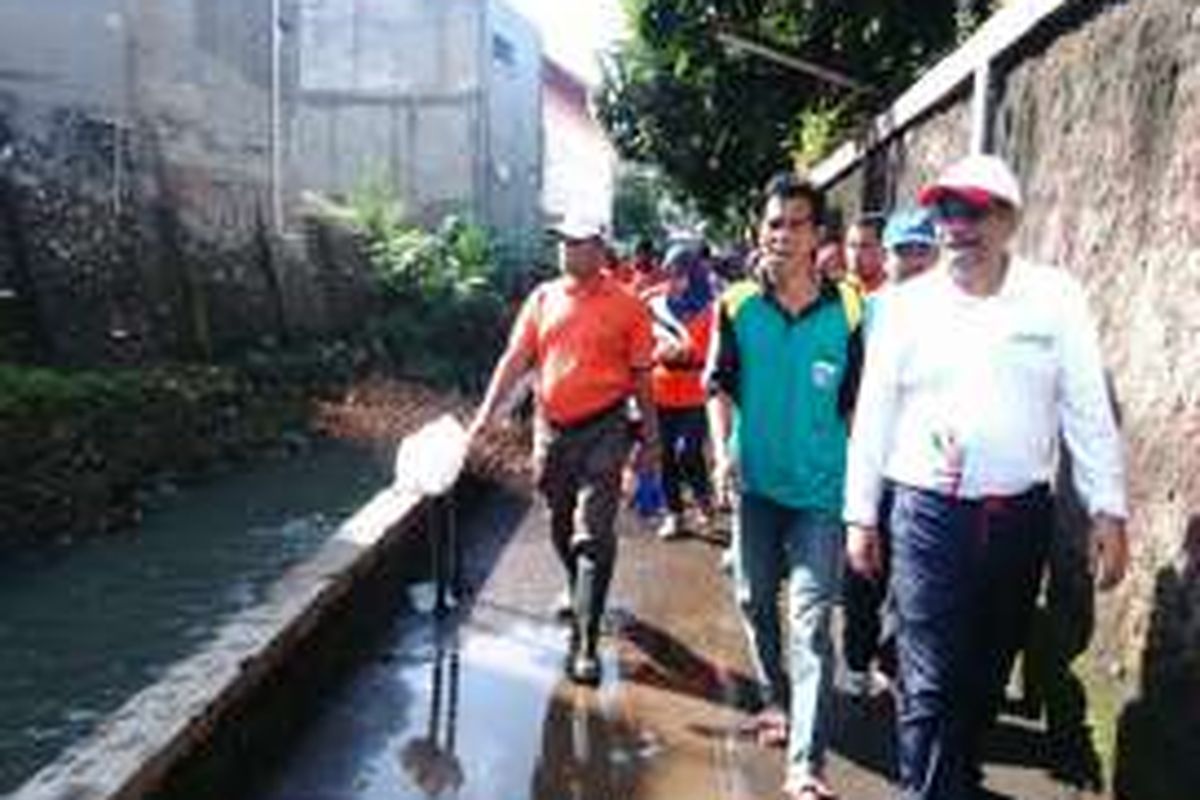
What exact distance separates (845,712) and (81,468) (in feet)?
17.4

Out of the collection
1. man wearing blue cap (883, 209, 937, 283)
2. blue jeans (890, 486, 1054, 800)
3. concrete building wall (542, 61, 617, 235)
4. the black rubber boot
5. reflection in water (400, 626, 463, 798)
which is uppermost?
concrete building wall (542, 61, 617, 235)

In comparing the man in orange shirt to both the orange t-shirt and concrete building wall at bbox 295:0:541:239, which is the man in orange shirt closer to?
the orange t-shirt

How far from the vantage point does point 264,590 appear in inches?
328

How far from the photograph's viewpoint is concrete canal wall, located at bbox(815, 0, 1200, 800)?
572 centimetres

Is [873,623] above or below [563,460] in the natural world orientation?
below

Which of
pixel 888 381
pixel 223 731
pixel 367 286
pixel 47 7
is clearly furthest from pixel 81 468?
pixel 367 286

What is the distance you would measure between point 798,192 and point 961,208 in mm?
1208

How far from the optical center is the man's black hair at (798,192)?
20.9ft

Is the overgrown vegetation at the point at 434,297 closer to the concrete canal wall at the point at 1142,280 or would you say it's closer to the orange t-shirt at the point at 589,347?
the orange t-shirt at the point at 589,347

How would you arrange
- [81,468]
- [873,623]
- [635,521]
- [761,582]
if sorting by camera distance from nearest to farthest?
[761,582] → [873,623] → [81,468] → [635,521]

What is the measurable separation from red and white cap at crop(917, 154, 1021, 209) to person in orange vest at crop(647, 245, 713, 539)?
19.0ft

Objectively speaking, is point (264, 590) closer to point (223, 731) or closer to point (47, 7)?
point (223, 731)

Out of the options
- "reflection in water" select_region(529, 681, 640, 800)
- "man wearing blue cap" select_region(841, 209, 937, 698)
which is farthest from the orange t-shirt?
"reflection in water" select_region(529, 681, 640, 800)

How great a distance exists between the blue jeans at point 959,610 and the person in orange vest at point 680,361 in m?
5.62
